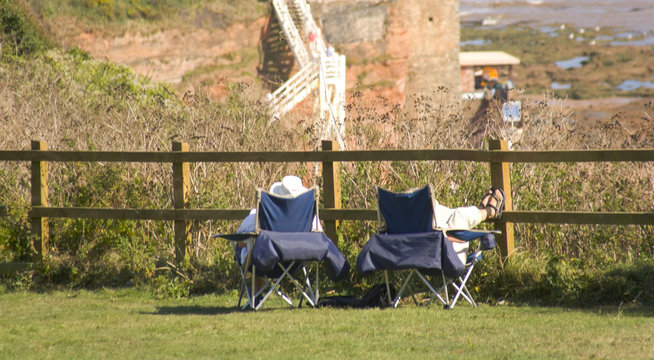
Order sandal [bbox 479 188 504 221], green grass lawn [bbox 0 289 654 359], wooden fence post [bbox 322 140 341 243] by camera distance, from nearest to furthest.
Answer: green grass lawn [bbox 0 289 654 359], sandal [bbox 479 188 504 221], wooden fence post [bbox 322 140 341 243]

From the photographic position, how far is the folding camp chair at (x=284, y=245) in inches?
249

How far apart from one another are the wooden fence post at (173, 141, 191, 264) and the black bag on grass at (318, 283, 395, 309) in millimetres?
1713

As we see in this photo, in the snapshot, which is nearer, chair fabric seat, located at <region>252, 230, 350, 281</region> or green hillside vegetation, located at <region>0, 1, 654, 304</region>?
chair fabric seat, located at <region>252, 230, 350, 281</region>

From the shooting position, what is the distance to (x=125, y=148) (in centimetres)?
966

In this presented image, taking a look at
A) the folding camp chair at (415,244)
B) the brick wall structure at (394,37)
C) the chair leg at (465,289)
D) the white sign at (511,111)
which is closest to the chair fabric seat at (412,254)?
the folding camp chair at (415,244)

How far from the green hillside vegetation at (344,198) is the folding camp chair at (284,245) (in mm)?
762

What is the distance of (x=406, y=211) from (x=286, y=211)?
0.89 meters

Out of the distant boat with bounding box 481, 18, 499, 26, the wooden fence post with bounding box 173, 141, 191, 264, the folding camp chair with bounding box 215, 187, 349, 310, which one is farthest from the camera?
the distant boat with bounding box 481, 18, 499, 26

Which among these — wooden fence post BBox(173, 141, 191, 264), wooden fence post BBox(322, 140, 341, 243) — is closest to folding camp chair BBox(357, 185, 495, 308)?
wooden fence post BBox(322, 140, 341, 243)

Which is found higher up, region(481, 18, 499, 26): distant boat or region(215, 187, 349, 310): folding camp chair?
region(481, 18, 499, 26): distant boat

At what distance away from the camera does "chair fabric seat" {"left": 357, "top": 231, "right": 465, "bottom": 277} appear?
6.21 metres

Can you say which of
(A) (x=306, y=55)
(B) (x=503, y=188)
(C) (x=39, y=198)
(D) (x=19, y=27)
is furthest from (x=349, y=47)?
(B) (x=503, y=188)

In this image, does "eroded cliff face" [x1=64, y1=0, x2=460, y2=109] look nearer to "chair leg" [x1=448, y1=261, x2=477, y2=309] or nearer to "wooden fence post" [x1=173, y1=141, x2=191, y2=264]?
"wooden fence post" [x1=173, y1=141, x2=191, y2=264]

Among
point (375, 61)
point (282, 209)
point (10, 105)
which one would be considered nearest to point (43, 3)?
point (375, 61)
